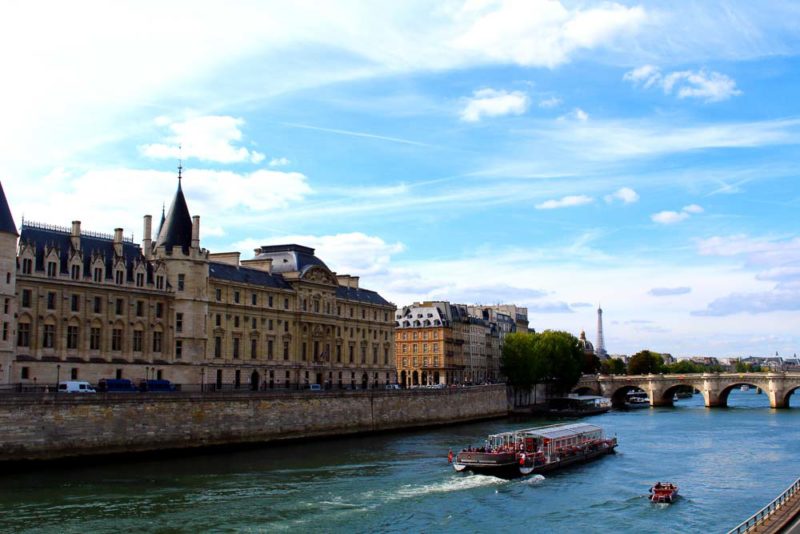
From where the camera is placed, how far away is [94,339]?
68438 mm

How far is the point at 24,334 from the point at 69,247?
811 centimetres

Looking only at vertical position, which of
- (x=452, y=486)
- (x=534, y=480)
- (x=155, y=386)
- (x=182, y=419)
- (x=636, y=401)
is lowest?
(x=534, y=480)

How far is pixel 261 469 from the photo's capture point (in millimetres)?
54312

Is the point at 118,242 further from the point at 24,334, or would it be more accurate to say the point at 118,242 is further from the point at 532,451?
the point at 532,451

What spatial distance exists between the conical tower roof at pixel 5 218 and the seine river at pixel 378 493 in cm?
1668

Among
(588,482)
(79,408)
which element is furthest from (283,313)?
(588,482)

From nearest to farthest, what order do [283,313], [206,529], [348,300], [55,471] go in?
[206,529] < [55,471] < [283,313] < [348,300]

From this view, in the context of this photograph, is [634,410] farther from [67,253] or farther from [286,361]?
[67,253]

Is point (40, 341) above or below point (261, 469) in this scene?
above

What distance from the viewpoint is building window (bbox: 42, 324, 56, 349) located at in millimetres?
64688

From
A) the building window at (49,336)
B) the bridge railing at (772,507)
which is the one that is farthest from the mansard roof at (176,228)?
the bridge railing at (772,507)

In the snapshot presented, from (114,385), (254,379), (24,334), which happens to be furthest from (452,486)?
(254,379)

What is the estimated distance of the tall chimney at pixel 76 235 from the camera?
6831cm

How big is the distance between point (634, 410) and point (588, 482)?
85.7m
